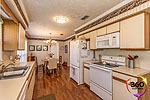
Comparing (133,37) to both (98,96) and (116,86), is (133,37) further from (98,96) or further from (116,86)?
(98,96)

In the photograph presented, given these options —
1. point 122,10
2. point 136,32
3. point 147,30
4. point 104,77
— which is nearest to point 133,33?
point 136,32

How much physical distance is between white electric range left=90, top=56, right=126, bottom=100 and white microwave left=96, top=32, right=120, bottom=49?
451mm

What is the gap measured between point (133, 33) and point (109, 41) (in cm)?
60

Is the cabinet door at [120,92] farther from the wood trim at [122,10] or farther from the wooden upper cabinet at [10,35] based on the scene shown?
the wooden upper cabinet at [10,35]

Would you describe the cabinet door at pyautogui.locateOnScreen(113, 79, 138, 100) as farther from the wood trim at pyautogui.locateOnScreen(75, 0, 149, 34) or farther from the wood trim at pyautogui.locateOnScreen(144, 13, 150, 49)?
the wood trim at pyautogui.locateOnScreen(75, 0, 149, 34)

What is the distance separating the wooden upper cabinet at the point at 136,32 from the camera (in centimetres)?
151

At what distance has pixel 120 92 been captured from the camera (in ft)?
5.24

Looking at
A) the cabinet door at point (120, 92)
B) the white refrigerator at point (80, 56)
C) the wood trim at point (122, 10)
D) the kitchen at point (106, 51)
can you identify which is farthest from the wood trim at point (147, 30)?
the white refrigerator at point (80, 56)

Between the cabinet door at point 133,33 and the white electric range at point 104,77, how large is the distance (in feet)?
1.69

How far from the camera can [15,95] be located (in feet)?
2.50

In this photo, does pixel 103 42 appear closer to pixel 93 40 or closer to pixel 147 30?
pixel 93 40

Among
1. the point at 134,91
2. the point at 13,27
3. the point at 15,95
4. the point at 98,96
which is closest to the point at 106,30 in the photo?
the point at 134,91

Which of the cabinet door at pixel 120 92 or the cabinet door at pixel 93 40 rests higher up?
the cabinet door at pixel 93 40

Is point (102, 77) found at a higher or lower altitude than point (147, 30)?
lower
